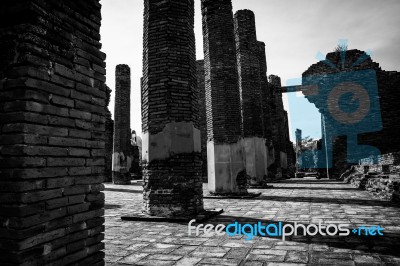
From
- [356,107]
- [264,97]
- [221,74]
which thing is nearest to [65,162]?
[221,74]

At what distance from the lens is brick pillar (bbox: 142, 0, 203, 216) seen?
5.81 metres

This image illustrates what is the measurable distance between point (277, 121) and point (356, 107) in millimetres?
6036

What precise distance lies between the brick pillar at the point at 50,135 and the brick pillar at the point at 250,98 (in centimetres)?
1108

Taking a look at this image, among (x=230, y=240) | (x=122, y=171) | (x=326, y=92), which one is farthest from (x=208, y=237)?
(x=326, y=92)

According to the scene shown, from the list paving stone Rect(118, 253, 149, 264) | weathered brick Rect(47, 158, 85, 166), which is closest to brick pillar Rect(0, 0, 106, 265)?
weathered brick Rect(47, 158, 85, 166)

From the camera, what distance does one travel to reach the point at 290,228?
15.1 feet

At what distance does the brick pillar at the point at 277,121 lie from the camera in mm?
19297

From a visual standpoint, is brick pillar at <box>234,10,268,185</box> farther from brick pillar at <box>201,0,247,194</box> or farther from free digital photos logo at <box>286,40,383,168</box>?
free digital photos logo at <box>286,40,383,168</box>

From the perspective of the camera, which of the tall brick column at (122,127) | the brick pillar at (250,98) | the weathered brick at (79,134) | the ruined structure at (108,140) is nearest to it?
the weathered brick at (79,134)

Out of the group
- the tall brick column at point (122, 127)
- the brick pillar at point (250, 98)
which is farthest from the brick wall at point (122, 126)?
the brick pillar at point (250, 98)

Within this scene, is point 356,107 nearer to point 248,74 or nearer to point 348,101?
point 348,101

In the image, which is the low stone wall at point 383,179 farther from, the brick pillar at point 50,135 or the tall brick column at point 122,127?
the tall brick column at point 122,127

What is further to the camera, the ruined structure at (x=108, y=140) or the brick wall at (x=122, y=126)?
the ruined structure at (x=108, y=140)

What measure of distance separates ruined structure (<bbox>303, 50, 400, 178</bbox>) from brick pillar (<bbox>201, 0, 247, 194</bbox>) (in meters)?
→ 10.9
